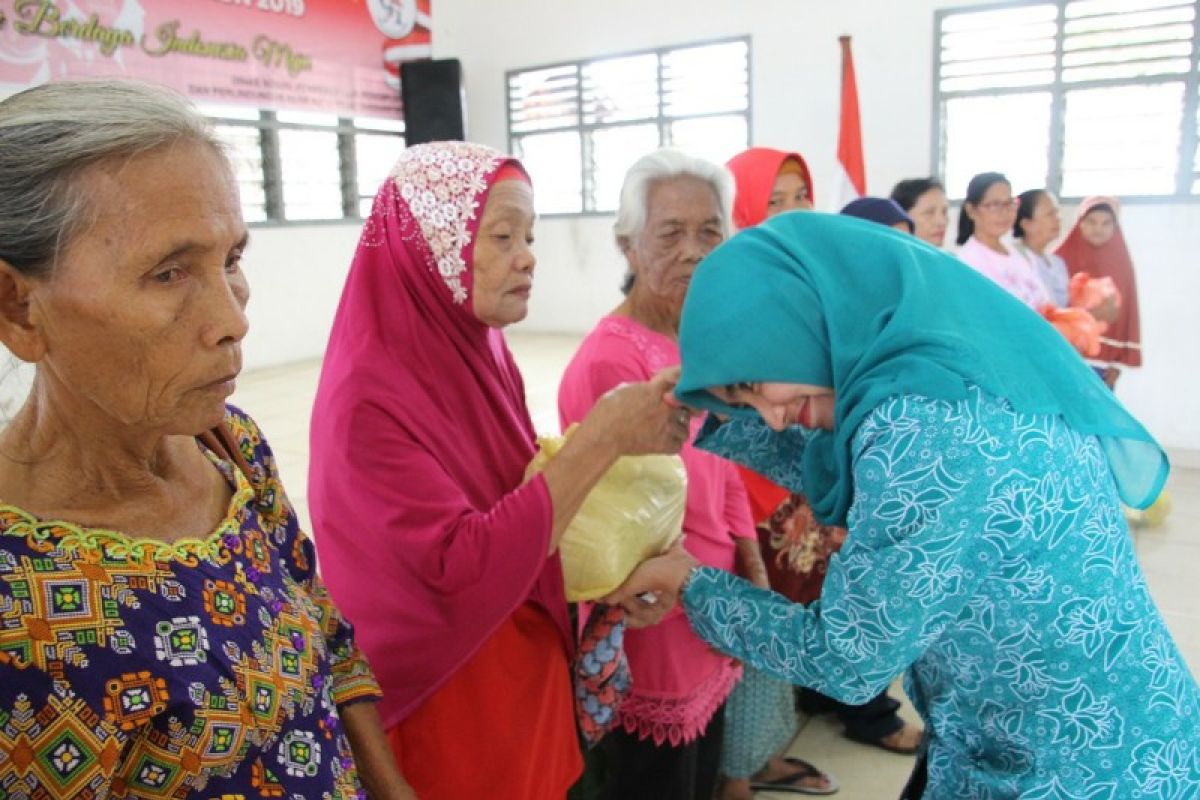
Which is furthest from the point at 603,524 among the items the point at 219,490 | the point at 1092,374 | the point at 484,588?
the point at 1092,374

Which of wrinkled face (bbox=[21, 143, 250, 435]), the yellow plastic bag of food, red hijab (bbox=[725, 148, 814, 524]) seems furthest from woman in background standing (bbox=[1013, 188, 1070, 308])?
wrinkled face (bbox=[21, 143, 250, 435])

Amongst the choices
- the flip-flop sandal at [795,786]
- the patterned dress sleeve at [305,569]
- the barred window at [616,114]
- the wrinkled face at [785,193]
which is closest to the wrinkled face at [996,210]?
the wrinkled face at [785,193]

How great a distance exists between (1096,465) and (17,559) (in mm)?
1106

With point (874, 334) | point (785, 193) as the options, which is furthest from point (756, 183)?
point (874, 334)

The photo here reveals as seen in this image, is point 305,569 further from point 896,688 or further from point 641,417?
point 896,688

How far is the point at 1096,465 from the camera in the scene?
1.02 metres

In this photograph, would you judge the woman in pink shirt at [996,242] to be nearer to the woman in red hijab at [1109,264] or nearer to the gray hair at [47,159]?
the woman in red hijab at [1109,264]

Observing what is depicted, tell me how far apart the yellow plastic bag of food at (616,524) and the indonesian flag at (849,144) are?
508cm

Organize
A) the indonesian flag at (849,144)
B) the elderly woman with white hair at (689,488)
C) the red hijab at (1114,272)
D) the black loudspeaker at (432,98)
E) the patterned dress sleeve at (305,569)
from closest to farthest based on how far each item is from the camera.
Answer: the patterned dress sleeve at (305,569) → the elderly woman with white hair at (689,488) → the red hijab at (1114,272) → the indonesian flag at (849,144) → the black loudspeaker at (432,98)

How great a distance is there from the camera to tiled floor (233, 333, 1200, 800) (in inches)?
98.2

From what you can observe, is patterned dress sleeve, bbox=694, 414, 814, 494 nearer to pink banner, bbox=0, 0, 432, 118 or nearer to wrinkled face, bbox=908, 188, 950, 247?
wrinkled face, bbox=908, 188, 950, 247

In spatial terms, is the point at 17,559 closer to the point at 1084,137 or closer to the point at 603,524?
the point at 603,524

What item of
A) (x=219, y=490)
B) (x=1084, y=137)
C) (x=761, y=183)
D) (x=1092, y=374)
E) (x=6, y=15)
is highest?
(x=6, y=15)

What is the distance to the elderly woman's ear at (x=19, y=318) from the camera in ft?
2.49
